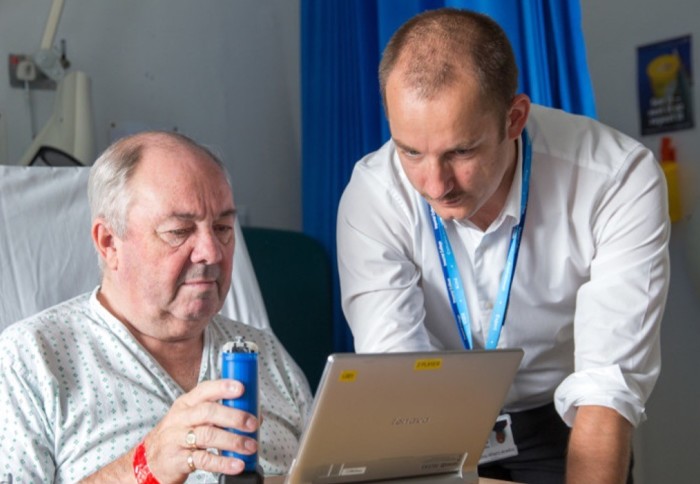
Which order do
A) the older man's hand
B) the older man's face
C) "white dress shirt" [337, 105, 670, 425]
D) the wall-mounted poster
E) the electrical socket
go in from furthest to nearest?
the wall-mounted poster, the electrical socket, "white dress shirt" [337, 105, 670, 425], the older man's face, the older man's hand

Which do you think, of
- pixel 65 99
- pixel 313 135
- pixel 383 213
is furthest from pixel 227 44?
pixel 383 213

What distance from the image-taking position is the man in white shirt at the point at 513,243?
1.53 meters

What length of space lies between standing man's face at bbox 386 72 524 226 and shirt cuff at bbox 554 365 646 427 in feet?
1.05

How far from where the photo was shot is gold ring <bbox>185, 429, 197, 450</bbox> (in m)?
1.15

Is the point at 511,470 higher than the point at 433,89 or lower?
lower

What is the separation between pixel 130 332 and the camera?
1602mm

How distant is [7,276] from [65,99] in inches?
32.6

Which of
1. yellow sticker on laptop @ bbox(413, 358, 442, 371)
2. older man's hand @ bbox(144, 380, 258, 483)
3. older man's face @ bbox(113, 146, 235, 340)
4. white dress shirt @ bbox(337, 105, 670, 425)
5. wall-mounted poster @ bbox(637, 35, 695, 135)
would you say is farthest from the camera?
wall-mounted poster @ bbox(637, 35, 695, 135)

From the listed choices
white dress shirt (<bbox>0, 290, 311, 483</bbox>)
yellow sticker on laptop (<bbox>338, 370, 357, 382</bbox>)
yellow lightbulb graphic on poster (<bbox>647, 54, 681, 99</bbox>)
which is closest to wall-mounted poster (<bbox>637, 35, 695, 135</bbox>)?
yellow lightbulb graphic on poster (<bbox>647, 54, 681, 99</bbox>)

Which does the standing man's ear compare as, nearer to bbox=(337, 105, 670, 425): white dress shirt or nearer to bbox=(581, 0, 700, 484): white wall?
bbox=(337, 105, 670, 425): white dress shirt

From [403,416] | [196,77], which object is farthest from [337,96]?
[403,416]

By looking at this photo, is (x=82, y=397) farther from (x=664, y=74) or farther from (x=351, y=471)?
(x=664, y=74)

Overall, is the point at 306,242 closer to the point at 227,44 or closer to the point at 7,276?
the point at 227,44

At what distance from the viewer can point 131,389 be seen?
1555mm
